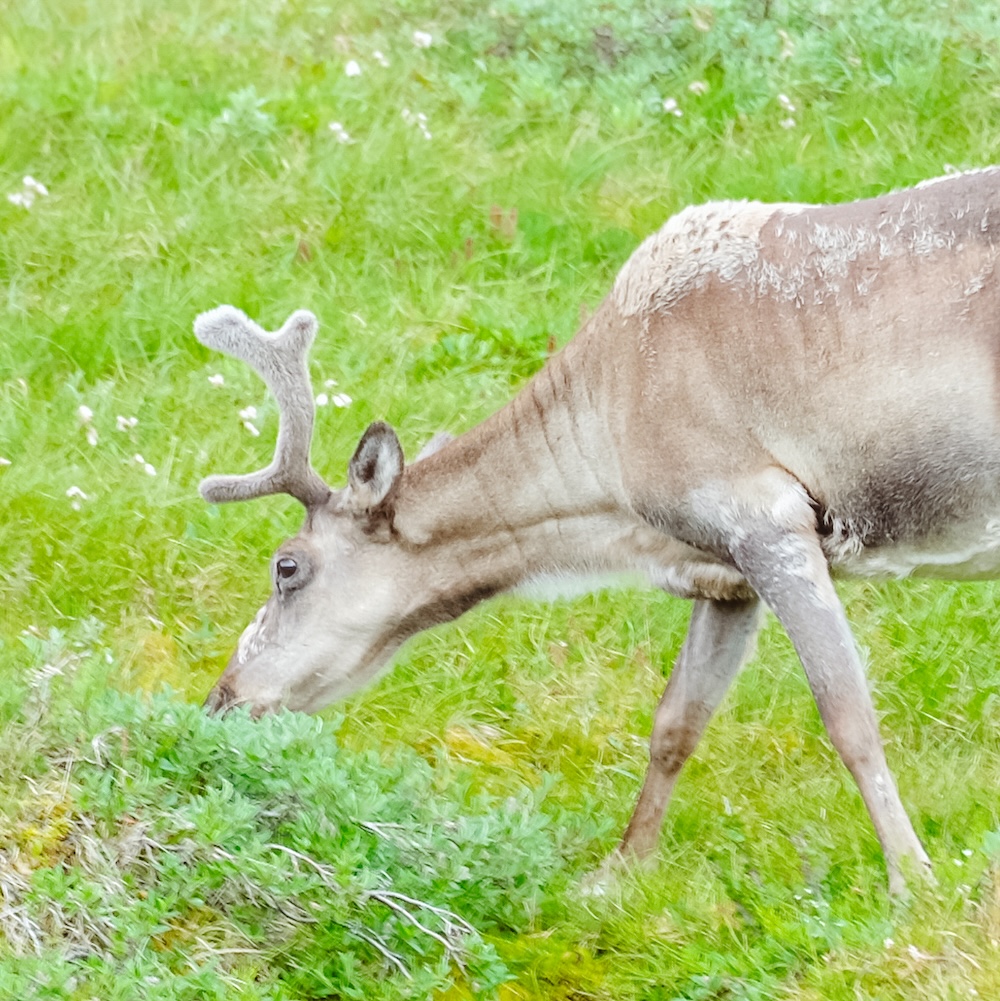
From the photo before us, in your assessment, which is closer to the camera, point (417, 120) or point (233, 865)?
point (233, 865)

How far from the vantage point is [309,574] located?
5.84 m

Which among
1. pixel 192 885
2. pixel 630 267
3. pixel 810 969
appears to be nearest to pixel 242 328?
pixel 630 267

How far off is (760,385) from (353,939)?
70.8 inches

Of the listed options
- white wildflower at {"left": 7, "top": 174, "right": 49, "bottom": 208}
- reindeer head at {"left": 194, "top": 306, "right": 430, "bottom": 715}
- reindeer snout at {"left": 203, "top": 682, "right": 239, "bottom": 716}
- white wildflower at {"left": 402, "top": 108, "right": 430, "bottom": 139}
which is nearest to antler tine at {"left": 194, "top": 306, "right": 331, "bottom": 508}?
Answer: reindeer head at {"left": 194, "top": 306, "right": 430, "bottom": 715}

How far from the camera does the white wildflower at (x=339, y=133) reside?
9016 millimetres

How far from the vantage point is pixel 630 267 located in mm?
5582

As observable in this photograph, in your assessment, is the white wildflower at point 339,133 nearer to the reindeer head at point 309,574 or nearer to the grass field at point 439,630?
the grass field at point 439,630

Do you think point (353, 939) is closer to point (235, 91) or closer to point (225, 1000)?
point (225, 1000)

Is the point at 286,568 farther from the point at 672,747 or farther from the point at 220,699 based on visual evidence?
the point at 672,747

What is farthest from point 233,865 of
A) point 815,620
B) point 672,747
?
point 672,747

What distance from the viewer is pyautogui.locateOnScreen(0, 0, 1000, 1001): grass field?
14.7 feet

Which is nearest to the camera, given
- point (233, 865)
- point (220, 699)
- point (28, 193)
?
point (233, 865)

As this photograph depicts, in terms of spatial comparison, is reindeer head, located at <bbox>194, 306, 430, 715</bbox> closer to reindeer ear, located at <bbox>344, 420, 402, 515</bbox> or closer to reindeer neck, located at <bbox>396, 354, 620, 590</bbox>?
reindeer ear, located at <bbox>344, 420, 402, 515</bbox>

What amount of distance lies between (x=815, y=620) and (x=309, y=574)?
1564 millimetres
